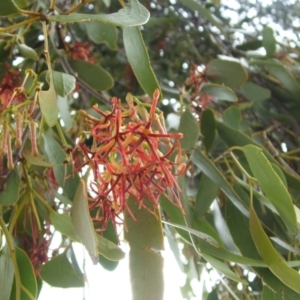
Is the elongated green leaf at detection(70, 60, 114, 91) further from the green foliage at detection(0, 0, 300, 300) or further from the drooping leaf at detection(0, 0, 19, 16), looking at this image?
the drooping leaf at detection(0, 0, 19, 16)

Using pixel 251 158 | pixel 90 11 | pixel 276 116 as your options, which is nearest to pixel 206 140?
pixel 251 158

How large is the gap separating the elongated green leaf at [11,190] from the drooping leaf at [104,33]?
24cm

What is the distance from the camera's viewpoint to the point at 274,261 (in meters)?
0.36

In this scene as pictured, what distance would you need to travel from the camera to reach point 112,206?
0.40m

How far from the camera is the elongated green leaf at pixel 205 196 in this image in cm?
46

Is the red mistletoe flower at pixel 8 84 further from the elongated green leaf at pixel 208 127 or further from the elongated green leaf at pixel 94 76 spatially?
the elongated green leaf at pixel 208 127

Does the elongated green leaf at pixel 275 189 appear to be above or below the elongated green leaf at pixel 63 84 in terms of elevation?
below

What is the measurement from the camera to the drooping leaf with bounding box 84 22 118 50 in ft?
1.88

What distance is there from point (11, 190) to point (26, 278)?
3.0 inches

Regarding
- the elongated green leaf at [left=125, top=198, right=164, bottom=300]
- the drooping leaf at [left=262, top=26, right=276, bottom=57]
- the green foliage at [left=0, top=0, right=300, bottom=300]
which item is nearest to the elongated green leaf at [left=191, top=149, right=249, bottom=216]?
the green foliage at [left=0, top=0, right=300, bottom=300]

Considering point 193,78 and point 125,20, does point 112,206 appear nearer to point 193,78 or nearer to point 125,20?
point 125,20

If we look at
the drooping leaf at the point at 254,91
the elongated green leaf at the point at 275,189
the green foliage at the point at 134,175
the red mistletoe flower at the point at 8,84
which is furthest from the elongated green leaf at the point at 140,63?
the drooping leaf at the point at 254,91

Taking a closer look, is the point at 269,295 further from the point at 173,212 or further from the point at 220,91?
the point at 220,91

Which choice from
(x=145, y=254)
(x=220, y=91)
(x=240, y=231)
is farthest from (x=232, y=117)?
(x=145, y=254)
